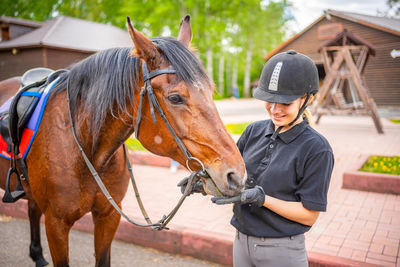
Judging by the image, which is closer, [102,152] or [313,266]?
[102,152]

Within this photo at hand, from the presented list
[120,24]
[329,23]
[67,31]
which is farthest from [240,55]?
[67,31]

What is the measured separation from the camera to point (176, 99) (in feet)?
5.40

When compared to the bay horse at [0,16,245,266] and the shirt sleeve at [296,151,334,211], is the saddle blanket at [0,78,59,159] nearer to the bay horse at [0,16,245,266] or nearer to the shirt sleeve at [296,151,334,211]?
the bay horse at [0,16,245,266]

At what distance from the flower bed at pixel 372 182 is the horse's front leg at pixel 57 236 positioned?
4.84m

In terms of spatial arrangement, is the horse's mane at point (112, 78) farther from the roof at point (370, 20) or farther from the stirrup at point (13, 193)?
the roof at point (370, 20)

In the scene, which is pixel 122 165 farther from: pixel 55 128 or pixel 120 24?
pixel 120 24

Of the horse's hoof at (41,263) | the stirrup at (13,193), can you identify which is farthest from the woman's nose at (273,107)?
the horse's hoof at (41,263)

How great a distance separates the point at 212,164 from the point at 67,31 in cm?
1850

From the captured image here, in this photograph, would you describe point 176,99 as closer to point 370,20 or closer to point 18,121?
point 18,121

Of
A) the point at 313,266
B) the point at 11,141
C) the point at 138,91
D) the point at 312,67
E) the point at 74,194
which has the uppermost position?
the point at 312,67

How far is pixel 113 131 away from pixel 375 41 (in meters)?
18.5

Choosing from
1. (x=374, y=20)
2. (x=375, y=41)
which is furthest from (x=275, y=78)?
(x=374, y=20)

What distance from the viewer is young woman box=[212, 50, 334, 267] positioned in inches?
60.7

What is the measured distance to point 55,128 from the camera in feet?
7.36
